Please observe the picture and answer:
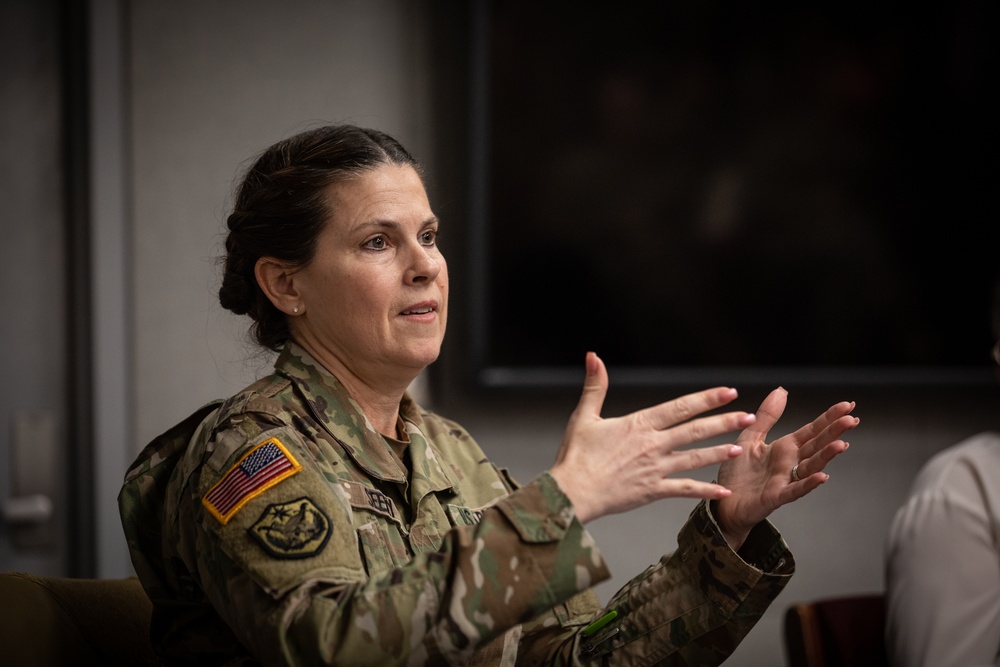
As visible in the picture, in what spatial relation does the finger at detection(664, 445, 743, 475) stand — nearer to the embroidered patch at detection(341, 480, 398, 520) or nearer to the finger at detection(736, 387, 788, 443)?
the finger at detection(736, 387, 788, 443)

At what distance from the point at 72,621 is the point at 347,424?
0.46m

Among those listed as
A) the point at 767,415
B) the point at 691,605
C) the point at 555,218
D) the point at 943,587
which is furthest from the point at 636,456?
the point at 555,218

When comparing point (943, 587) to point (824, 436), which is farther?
point (943, 587)

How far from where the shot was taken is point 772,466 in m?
1.33

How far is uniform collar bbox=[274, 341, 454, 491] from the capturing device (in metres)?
1.33

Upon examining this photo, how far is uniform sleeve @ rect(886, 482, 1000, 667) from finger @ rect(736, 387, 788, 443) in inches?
25.4

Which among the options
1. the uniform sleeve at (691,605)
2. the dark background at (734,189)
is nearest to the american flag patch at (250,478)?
the uniform sleeve at (691,605)

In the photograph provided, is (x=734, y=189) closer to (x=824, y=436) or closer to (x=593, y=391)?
(x=824, y=436)

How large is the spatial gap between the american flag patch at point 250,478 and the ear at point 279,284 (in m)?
0.31

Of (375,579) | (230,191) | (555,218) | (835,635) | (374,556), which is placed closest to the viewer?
(375,579)

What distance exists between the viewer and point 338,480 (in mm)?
1240

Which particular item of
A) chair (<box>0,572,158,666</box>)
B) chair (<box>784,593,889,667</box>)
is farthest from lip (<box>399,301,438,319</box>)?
chair (<box>784,593,889,667</box>)

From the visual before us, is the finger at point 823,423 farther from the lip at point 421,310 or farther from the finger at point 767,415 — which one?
the lip at point 421,310

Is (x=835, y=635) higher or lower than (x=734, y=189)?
lower
